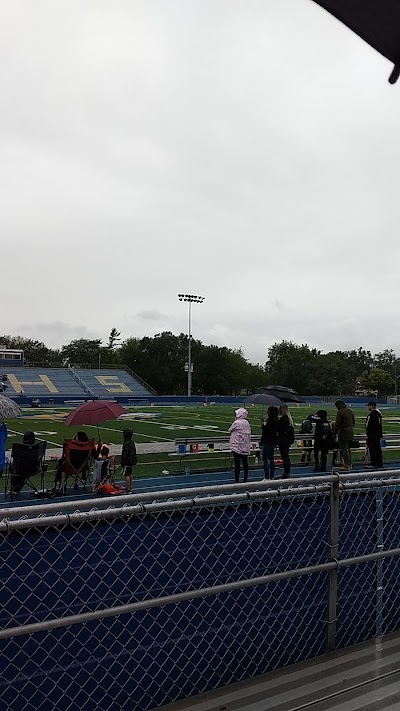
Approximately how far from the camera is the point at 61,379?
225 ft

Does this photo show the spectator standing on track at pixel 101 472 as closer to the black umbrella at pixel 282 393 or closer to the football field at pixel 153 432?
Result: the football field at pixel 153 432

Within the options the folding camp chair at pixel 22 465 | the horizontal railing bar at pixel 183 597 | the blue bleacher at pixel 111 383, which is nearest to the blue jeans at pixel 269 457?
the folding camp chair at pixel 22 465

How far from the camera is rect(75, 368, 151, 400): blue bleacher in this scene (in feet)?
212

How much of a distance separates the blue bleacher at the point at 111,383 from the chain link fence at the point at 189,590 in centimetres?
5899

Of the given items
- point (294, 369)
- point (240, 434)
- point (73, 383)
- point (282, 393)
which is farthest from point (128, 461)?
point (294, 369)

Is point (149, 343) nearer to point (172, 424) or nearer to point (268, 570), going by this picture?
point (172, 424)

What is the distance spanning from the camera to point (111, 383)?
69.4m

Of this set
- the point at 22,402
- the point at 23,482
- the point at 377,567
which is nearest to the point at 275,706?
the point at 377,567

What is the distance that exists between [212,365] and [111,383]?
2663 cm

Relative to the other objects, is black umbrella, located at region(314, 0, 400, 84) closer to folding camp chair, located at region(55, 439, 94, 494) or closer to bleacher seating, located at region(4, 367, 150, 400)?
folding camp chair, located at region(55, 439, 94, 494)

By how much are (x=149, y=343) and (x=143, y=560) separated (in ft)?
297

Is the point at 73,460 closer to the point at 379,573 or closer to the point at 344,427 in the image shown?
the point at 344,427

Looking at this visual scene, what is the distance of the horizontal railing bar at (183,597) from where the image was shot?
2.59m

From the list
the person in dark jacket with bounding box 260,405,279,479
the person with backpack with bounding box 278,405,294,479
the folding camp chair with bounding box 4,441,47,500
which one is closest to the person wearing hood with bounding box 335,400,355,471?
the person with backpack with bounding box 278,405,294,479
